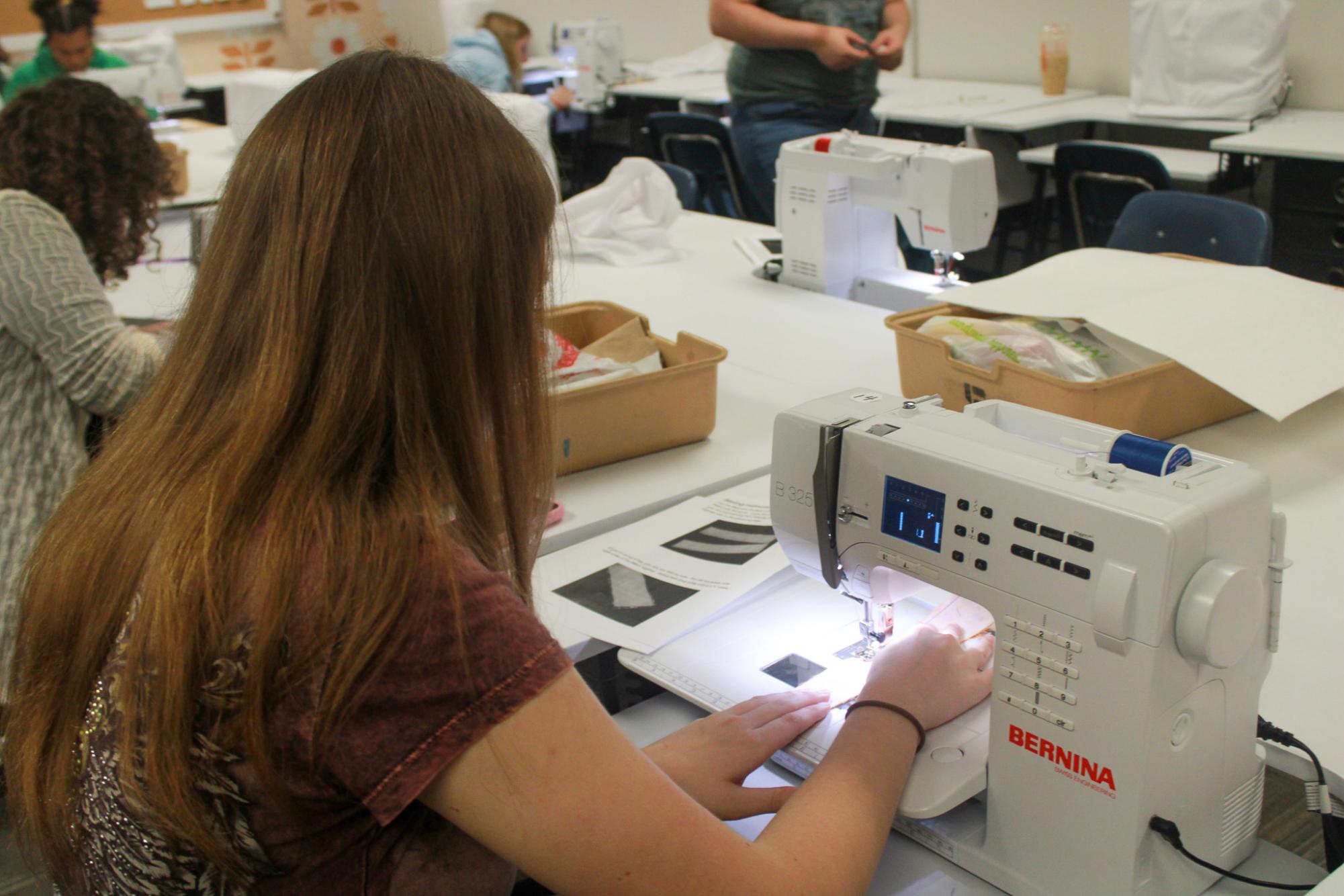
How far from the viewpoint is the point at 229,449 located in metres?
0.67

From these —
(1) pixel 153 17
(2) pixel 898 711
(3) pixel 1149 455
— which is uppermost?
(1) pixel 153 17

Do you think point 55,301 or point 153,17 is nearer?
point 55,301

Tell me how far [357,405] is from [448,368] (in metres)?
0.06

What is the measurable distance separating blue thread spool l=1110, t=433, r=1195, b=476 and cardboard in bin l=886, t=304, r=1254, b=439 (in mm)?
542

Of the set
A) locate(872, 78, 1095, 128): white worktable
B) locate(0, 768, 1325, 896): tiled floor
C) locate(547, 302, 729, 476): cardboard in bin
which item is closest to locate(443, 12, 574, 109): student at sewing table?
locate(872, 78, 1095, 128): white worktable

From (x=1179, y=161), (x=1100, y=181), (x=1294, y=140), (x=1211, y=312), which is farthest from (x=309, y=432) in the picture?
(x=1179, y=161)

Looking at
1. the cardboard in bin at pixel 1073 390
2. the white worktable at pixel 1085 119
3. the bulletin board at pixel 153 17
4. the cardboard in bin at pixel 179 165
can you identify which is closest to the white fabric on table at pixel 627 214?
the cardboard in bin at pixel 1073 390

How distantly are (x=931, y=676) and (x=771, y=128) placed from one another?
93.7 inches

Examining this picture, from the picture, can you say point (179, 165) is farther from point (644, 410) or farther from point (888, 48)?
point (644, 410)

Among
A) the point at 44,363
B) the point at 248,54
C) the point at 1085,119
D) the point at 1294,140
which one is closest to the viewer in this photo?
the point at 44,363

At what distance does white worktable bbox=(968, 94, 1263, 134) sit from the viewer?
12.3 feet

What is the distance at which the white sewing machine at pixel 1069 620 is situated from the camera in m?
0.73

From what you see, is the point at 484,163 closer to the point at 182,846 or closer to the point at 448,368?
the point at 448,368

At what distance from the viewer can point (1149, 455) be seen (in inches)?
31.1
